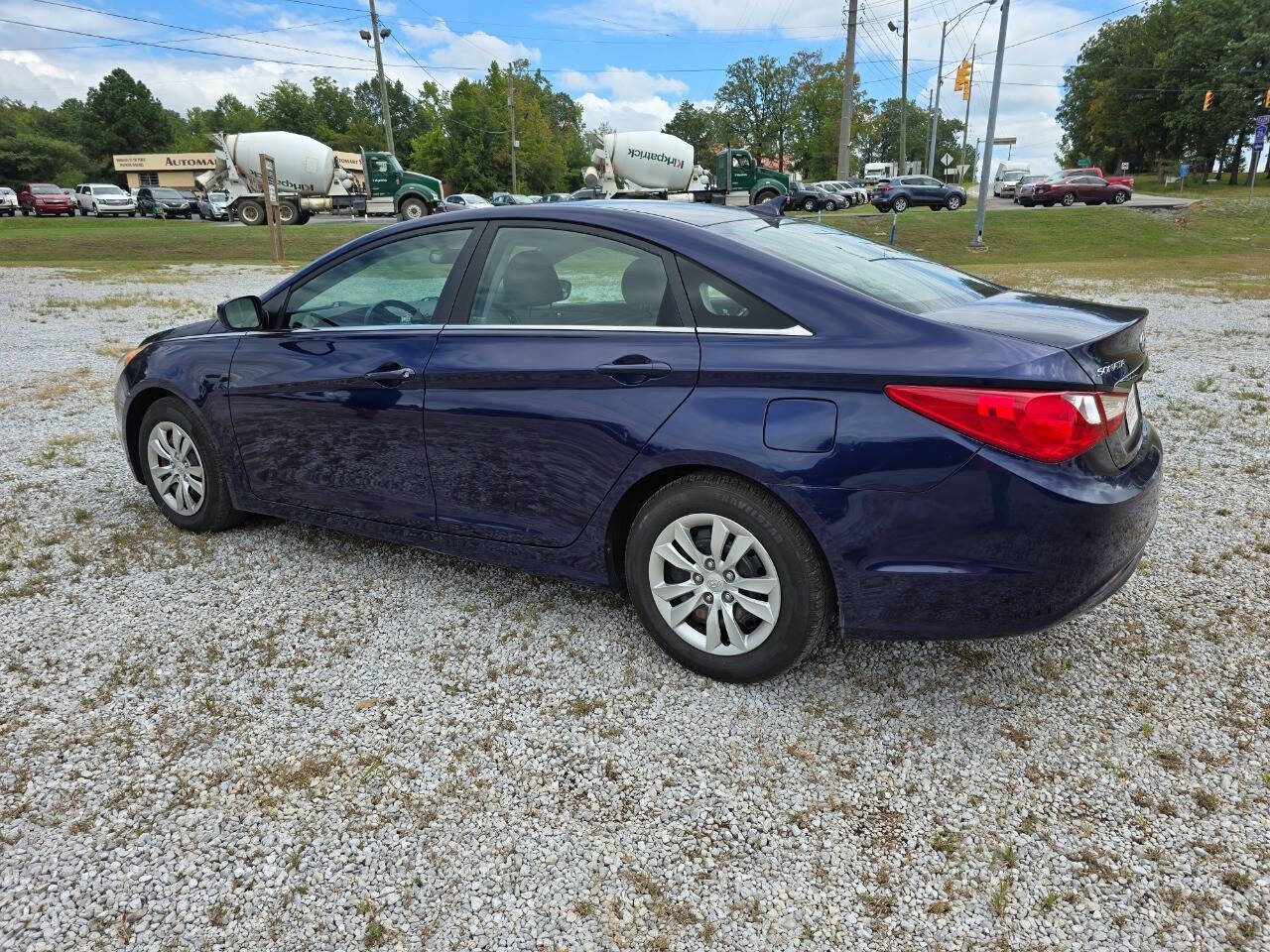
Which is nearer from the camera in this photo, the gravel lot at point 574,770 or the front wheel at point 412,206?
the gravel lot at point 574,770

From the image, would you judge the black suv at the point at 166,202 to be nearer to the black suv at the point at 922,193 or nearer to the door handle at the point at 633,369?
the black suv at the point at 922,193

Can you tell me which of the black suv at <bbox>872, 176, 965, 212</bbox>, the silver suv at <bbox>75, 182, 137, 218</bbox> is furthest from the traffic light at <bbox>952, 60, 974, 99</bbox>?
the silver suv at <bbox>75, 182, 137, 218</bbox>

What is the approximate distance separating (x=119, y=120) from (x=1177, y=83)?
98.5 meters

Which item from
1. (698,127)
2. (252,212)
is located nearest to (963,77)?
(252,212)

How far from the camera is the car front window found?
335cm

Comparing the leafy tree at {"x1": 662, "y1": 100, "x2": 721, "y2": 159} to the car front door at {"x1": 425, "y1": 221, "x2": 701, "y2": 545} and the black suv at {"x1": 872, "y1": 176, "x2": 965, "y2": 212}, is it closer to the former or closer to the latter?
the black suv at {"x1": 872, "y1": 176, "x2": 965, "y2": 212}

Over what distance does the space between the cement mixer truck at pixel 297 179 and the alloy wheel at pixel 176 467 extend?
99.7 feet

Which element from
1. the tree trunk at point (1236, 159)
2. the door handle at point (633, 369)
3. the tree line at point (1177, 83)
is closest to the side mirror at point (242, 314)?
the door handle at point (633, 369)

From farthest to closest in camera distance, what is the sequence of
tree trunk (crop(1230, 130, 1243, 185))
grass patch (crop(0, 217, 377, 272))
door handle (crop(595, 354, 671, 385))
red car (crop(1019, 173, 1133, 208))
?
1. tree trunk (crop(1230, 130, 1243, 185))
2. red car (crop(1019, 173, 1133, 208))
3. grass patch (crop(0, 217, 377, 272))
4. door handle (crop(595, 354, 671, 385))


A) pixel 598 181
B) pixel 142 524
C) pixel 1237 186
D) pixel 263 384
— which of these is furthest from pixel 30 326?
pixel 1237 186

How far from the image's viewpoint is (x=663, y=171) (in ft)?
115

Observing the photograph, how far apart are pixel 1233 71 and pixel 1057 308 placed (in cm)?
6488

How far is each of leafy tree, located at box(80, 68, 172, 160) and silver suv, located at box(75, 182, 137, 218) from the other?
5175cm

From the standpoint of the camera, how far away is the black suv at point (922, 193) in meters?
35.5
